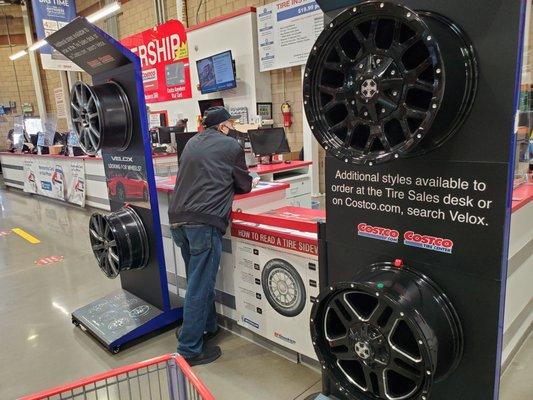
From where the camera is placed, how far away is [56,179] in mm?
8016

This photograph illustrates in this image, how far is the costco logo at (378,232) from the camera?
136cm

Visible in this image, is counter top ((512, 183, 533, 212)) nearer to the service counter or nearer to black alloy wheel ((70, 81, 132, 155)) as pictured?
the service counter

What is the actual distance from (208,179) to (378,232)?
4.09ft

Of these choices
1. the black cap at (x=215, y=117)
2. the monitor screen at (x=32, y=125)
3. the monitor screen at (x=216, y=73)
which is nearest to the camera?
the black cap at (x=215, y=117)

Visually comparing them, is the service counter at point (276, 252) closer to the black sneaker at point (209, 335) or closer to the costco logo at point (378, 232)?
the black sneaker at point (209, 335)

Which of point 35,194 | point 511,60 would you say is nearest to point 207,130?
point 511,60

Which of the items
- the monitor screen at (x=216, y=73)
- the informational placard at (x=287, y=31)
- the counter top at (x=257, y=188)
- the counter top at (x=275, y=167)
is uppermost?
the informational placard at (x=287, y=31)

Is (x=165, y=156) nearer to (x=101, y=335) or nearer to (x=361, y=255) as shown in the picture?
(x=101, y=335)

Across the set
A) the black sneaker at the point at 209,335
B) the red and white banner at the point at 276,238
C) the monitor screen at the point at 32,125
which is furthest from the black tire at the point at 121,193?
the monitor screen at the point at 32,125

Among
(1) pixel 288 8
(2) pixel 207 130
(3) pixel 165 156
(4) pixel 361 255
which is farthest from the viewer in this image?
(1) pixel 288 8

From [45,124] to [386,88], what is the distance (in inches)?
503

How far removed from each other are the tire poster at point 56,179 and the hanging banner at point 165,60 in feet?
8.64

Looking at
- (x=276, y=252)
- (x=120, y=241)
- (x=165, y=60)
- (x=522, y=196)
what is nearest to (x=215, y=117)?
(x=276, y=252)

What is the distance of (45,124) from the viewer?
11.7 metres
